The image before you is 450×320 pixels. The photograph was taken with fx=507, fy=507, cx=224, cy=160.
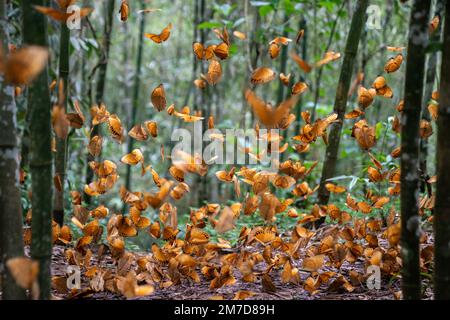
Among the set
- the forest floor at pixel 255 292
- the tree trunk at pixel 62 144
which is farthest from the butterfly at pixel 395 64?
the tree trunk at pixel 62 144

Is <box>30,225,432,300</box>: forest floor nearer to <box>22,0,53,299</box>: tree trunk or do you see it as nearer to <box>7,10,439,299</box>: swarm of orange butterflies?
<box>7,10,439,299</box>: swarm of orange butterflies

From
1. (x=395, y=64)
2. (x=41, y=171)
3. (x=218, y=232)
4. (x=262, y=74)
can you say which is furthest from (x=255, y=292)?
(x=395, y=64)

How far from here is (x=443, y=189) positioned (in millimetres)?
1468

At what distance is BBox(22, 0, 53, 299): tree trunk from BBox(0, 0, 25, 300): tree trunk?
87 millimetres

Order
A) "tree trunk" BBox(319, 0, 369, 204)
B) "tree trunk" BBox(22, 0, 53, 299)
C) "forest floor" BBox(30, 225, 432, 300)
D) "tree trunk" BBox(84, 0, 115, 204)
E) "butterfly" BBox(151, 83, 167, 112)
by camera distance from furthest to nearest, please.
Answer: "tree trunk" BBox(84, 0, 115, 204), "tree trunk" BBox(319, 0, 369, 204), "butterfly" BBox(151, 83, 167, 112), "forest floor" BBox(30, 225, 432, 300), "tree trunk" BBox(22, 0, 53, 299)

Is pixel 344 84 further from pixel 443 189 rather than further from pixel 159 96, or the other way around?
pixel 443 189

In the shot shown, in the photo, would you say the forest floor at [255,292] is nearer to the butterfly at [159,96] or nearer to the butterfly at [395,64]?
the butterfly at [159,96]

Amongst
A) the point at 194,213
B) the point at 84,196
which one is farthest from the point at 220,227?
the point at 84,196

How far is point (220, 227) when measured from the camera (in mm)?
1816

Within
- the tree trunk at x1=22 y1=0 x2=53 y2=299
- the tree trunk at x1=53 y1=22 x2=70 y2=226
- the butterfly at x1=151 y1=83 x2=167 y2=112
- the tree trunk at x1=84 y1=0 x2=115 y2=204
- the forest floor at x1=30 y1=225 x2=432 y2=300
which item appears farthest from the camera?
the tree trunk at x1=84 y1=0 x2=115 y2=204

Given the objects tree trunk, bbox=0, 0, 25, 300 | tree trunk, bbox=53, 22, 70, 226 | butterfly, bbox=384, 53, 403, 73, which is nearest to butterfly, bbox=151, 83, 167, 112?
tree trunk, bbox=53, 22, 70, 226

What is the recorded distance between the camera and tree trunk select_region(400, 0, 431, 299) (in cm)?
143

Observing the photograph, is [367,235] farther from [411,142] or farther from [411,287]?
[411,142]

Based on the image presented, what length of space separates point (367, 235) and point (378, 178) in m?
0.26
